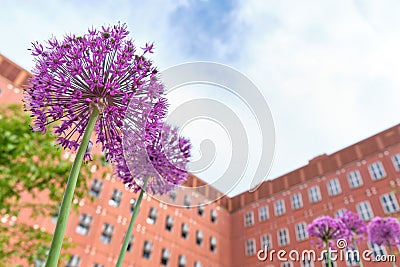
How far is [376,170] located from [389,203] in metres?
3.80

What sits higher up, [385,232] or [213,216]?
[213,216]

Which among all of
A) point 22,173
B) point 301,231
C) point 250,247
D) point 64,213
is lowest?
point 64,213

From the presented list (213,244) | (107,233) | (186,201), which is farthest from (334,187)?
(186,201)

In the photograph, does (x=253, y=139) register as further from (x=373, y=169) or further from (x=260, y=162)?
(x=373, y=169)

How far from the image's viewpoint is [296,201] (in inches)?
1393

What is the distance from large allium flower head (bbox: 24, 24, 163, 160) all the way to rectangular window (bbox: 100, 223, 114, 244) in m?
27.9

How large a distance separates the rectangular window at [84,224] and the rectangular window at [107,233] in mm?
1671

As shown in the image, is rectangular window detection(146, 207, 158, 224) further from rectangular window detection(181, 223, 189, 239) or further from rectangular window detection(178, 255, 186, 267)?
rectangular window detection(178, 255, 186, 267)

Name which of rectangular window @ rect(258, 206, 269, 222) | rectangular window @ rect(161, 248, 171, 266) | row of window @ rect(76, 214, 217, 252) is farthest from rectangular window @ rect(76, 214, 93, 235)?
rectangular window @ rect(258, 206, 269, 222)

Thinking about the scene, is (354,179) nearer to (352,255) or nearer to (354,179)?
(354,179)

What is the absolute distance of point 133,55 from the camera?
2037 millimetres

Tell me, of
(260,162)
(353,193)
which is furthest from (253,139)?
(353,193)

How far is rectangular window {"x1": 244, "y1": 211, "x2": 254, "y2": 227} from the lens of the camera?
130 feet

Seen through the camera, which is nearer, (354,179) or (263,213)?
(354,179)
